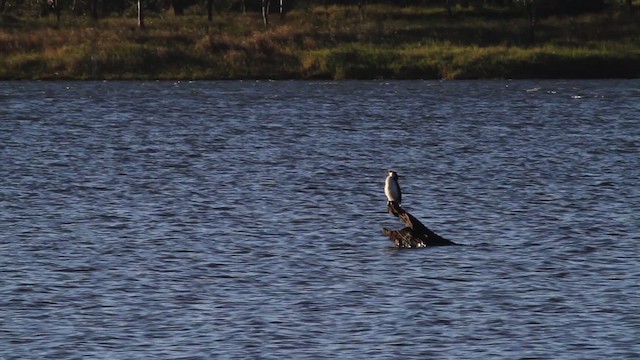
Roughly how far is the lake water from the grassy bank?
14.2 m

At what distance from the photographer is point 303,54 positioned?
71.2 meters

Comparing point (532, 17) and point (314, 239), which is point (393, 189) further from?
point (532, 17)

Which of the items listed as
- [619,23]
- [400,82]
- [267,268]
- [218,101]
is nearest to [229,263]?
[267,268]

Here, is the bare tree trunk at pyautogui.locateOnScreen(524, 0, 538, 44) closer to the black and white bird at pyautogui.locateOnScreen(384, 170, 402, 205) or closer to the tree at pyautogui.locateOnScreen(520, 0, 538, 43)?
the tree at pyautogui.locateOnScreen(520, 0, 538, 43)

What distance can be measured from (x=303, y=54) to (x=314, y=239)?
4492 centimetres

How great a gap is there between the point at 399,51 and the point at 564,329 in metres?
53.1

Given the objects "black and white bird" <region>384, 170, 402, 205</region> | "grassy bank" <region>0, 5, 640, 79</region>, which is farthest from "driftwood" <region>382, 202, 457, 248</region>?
"grassy bank" <region>0, 5, 640, 79</region>

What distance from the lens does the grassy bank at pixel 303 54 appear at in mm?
70438

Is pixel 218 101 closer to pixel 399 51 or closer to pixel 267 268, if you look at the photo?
pixel 399 51

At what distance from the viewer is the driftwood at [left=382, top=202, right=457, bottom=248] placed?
82.1 feet

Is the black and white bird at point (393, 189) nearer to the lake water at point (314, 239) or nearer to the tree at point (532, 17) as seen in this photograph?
the lake water at point (314, 239)

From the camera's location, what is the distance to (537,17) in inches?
3344

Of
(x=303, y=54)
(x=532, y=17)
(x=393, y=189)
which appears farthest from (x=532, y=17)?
(x=393, y=189)

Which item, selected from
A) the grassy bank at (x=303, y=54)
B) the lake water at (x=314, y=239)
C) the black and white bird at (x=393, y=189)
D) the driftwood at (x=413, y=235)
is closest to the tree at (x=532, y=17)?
the grassy bank at (x=303, y=54)
